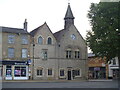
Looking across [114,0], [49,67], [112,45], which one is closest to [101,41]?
[112,45]

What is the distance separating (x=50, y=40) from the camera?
4688 centimetres

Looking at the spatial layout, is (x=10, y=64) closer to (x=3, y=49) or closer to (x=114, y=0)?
(x=3, y=49)

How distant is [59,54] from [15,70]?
9699 millimetres

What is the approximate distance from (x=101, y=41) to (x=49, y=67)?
20400mm

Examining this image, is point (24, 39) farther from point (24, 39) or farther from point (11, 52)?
point (11, 52)

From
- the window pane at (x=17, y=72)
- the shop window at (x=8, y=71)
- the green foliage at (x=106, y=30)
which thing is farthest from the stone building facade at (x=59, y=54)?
the green foliage at (x=106, y=30)

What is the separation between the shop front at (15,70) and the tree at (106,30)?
62.7ft

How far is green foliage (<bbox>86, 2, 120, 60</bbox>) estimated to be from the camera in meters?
26.3

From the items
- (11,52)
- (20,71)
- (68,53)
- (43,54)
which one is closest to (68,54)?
(68,53)

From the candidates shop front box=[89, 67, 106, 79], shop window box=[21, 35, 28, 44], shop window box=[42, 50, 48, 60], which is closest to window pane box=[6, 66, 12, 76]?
shop window box=[21, 35, 28, 44]

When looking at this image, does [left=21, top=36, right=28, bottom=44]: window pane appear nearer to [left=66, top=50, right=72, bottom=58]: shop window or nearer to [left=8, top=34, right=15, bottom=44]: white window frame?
[left=8, top=34, right=15, bottom=44]: white window frame

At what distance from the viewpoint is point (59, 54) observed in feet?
155

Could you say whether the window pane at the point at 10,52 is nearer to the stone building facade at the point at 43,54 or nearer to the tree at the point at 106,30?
the stone building facade at the point at 43,54

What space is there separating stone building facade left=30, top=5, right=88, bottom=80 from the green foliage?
715 inches
